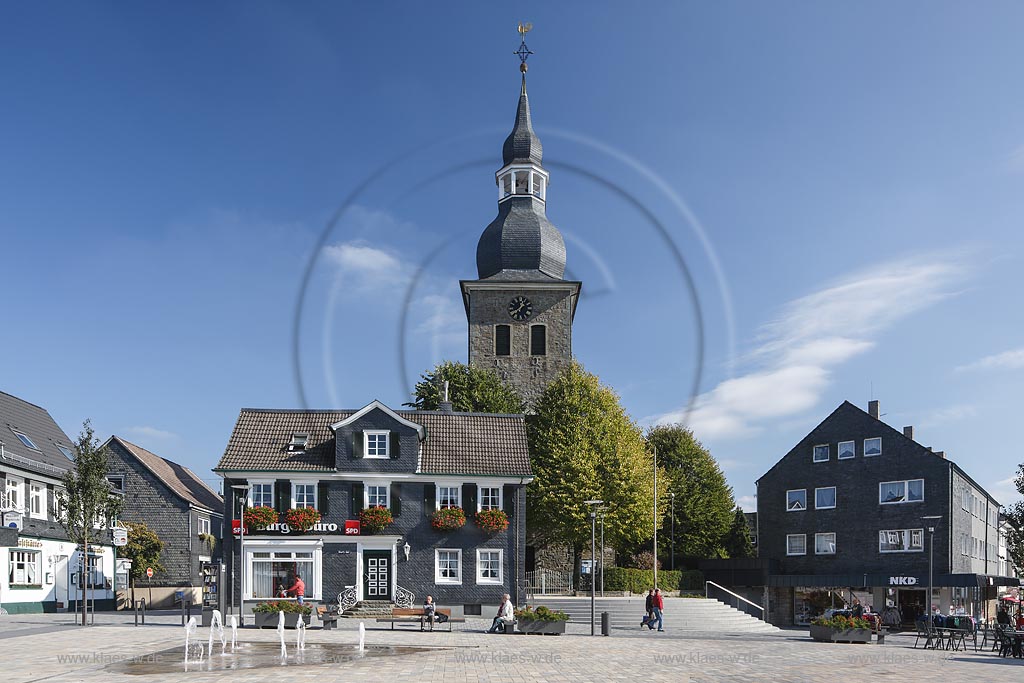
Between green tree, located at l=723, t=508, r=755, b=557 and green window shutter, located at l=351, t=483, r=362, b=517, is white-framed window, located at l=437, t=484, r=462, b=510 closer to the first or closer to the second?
green window shutter, located at l=351, t=483, r=362, b=517

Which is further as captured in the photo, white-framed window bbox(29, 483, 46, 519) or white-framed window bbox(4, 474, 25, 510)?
white-framed window bbox(29, 483, 46, 519)

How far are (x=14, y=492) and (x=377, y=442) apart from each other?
17.8 m

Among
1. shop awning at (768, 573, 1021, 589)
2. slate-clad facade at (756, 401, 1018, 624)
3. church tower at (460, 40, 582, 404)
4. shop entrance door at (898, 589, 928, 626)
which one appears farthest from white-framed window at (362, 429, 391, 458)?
shop entrance door at (898, 589, 928, 626)

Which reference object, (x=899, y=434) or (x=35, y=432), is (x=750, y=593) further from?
(x=35, y=432)

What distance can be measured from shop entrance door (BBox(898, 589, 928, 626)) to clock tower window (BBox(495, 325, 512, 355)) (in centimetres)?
3049

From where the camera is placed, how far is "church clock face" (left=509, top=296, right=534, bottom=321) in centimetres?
7188

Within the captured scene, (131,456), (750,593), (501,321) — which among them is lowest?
(750,593)

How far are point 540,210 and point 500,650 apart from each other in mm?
50733

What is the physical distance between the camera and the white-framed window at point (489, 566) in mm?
47500

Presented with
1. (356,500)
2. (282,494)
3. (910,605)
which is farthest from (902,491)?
(282,494)

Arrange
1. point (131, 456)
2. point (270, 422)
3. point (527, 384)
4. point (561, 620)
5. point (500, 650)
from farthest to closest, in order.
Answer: point (527, 384) → point (131, 456) → point (270, 422) → point (561, 620) → point (500, 650)

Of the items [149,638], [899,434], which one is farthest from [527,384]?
[149,638]

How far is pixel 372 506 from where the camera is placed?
156 ft

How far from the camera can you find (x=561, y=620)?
36031 millimetres
